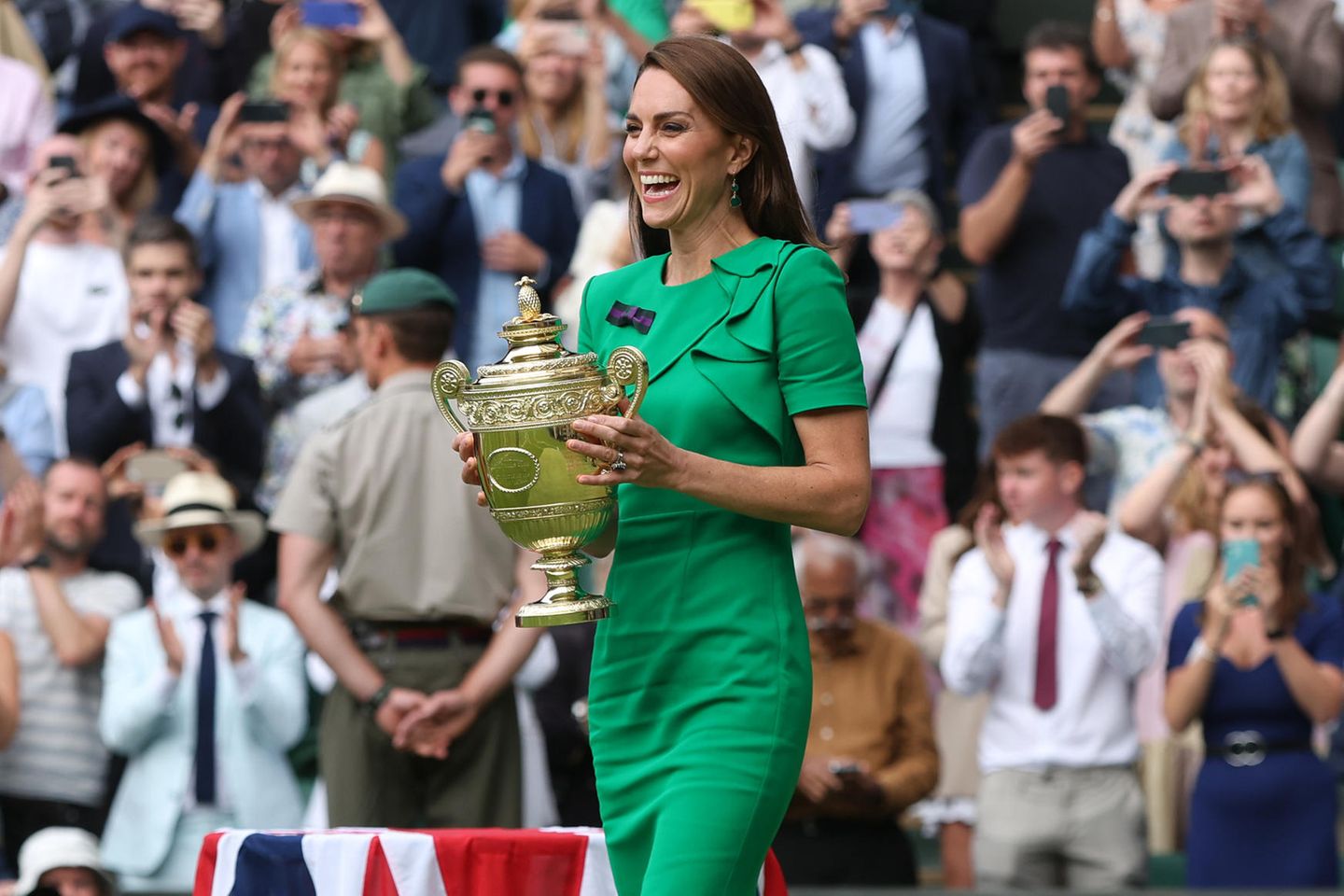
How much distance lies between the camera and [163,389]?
28.8 ft

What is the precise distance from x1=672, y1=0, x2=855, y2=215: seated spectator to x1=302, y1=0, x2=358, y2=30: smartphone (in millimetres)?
1665

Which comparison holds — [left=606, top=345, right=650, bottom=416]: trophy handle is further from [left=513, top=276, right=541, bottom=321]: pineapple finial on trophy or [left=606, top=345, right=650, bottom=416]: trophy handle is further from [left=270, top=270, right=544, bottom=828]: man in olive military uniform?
[left=270, top=270, right=544, bottom=828]: man in olive military uniform

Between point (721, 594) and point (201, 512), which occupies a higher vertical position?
point (201, 512)

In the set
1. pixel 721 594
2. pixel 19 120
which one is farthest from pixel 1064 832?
pixel 19 120

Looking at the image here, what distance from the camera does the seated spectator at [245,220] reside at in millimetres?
9484

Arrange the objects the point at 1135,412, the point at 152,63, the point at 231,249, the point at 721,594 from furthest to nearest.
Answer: the point at 152,63
the point at 231,249
the point at 1135,412
the point at 721,594

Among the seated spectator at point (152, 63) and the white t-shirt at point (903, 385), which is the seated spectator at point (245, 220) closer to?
the seated spectator at point (152, 63)

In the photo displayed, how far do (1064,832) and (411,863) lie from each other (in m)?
3.06

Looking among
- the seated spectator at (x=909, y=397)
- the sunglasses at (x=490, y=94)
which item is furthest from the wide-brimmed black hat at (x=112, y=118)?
the seated spectator at (x=909, y=397)

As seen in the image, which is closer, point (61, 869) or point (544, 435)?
point (544, 435)

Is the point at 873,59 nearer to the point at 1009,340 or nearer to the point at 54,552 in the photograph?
the point at 1009,340

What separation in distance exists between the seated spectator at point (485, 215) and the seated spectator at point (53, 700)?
2043mm

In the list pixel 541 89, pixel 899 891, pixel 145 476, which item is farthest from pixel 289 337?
pixel 899 891

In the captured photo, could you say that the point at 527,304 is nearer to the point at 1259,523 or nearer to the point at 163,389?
the point at 1259,523
